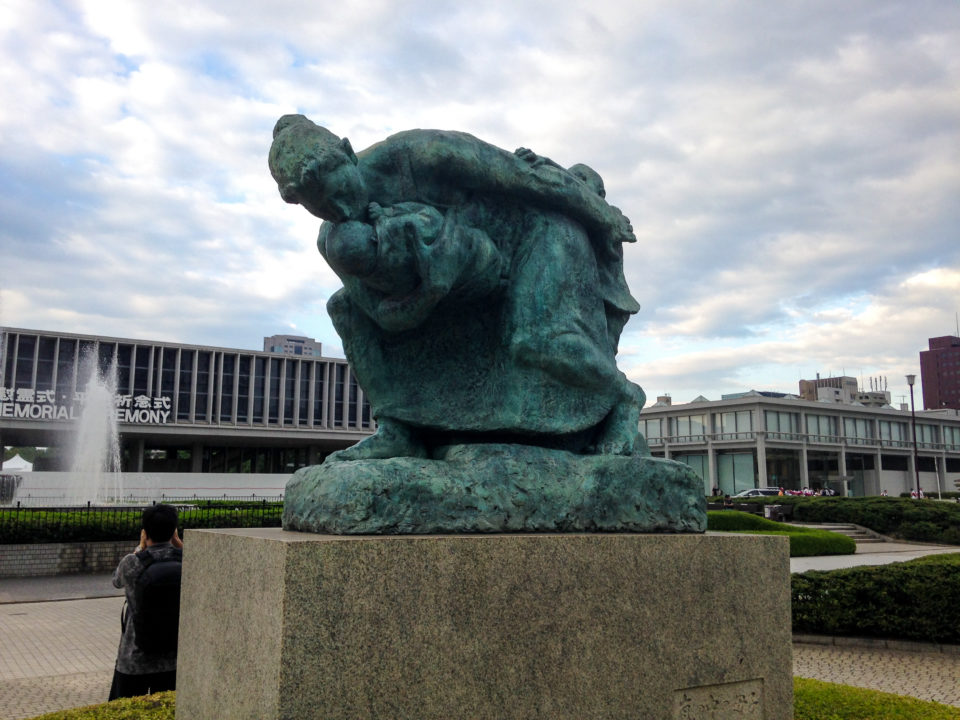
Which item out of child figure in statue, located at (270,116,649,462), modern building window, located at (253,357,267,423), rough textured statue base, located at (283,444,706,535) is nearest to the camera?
rough textured statue base, located at (283,444,706,535)

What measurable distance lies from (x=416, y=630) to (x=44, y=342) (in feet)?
148

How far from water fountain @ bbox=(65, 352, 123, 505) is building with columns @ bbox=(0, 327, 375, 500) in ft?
0.97

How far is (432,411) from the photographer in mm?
3391

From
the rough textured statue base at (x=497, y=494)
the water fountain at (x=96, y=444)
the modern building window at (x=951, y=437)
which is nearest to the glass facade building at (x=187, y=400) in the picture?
the water fountain at (x=96, y=444)

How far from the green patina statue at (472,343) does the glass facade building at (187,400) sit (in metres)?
34.6

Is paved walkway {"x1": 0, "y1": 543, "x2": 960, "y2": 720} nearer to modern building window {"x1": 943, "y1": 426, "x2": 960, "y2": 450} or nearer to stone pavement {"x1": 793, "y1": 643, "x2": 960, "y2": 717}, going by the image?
stone pavement {"x1": 793, "y1": 643, "x2": 960, "y2": 717}

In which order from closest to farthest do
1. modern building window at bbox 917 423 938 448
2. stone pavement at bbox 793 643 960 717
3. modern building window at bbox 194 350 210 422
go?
stone pavement at bbox 793 643 960 717, modern building window at bbox 194 350 210 422, modern building window at bbox 917 423 938 448

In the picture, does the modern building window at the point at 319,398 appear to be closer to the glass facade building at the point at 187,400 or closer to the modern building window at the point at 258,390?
the glass facade building at the point at 187,400

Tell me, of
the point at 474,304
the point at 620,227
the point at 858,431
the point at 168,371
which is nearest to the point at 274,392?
the point at 168,371

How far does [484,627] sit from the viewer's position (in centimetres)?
257

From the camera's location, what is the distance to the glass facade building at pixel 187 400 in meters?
40.4

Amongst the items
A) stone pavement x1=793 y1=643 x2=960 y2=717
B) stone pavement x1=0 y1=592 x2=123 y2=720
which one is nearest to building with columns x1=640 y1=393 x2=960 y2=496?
stone pavement x1=793 y1=643 x2=960 y2=717

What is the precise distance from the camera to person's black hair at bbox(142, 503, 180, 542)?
15.0ft

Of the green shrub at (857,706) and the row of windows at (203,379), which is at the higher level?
the row of windows at (203,379)
